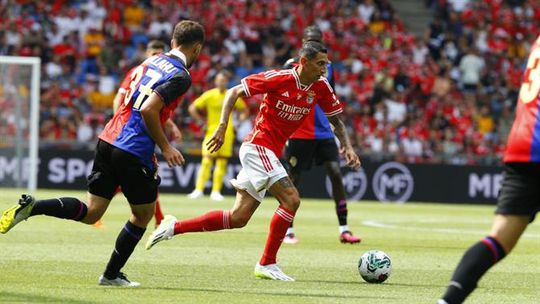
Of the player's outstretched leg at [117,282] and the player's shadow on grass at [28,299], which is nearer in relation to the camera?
the player's shadow on grass at [28,299]

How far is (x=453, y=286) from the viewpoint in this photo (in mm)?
6137

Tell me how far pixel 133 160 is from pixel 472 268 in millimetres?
3193

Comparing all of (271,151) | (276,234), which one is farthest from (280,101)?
(276,234)

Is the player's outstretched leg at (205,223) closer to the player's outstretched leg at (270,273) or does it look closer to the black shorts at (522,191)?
the player's outstretched leg at (270,273)

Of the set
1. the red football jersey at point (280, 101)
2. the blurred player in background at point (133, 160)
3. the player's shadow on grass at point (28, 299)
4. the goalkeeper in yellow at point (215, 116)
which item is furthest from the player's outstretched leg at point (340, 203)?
the goalkeeper in yellow at point (215, 116)

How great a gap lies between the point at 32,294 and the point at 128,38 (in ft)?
67.8

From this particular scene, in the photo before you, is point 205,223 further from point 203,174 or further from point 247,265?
point 203,174

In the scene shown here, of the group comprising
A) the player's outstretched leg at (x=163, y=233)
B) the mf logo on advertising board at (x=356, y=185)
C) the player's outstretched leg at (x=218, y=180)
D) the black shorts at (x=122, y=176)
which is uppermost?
the black shorts at (x=122, y=176)

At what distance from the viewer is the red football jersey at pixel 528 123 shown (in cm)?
621

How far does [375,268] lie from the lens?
30.8 feet

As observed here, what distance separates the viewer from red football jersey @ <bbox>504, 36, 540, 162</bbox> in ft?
20.4

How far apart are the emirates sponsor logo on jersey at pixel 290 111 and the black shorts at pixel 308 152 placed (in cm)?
379

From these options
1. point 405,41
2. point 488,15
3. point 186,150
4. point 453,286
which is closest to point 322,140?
point 453,286

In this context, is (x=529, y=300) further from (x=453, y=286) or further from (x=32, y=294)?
(x=32, y=294)
